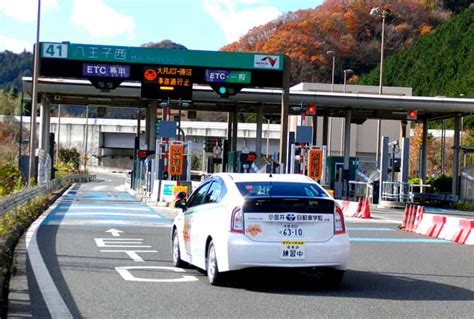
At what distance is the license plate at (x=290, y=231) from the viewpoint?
1046 centimetres

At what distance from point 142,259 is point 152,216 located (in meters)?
12.1

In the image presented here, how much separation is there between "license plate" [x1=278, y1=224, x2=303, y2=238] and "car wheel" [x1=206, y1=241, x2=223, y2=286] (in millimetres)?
953

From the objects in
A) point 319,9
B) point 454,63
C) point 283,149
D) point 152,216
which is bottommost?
point 152,216

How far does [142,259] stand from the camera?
13750mm

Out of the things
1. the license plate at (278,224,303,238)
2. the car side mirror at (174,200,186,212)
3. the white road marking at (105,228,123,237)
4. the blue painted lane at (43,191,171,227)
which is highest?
the car side mirror at (174,200,186,212)

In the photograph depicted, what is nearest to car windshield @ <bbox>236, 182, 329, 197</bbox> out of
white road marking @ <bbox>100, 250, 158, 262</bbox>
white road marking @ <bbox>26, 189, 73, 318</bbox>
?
white road marking @ <bbox>26, 189, 73, 318</bbox>

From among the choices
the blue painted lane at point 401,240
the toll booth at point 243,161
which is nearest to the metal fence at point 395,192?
the toll booth at point 243,161

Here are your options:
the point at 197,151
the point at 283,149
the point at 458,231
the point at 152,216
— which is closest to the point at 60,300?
the point at 458,231

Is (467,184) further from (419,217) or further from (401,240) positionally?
(401,240)

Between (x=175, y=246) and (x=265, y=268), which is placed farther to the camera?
(x=175, y=246)

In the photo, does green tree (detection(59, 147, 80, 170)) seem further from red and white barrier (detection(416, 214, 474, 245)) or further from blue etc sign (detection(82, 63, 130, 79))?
red and white barrier (detection(416, 214, 474, 245))

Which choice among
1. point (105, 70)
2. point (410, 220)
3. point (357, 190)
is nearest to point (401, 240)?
point (410, 220)

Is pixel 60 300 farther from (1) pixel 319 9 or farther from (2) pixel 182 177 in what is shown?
(1) pixel 319 9

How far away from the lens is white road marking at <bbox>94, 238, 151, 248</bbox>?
16.0 m
